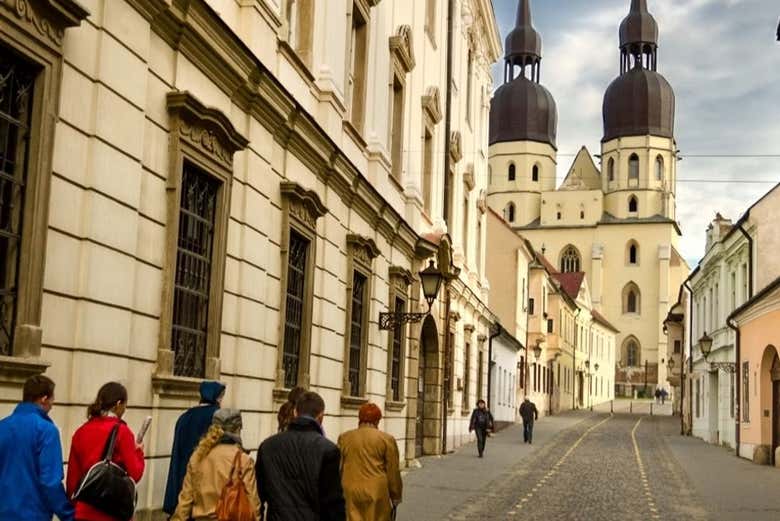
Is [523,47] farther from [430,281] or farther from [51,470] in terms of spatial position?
[51,470]

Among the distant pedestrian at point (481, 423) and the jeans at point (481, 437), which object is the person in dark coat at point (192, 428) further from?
the jeans at point (481, 437)

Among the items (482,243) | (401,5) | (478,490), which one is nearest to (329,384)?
(478,490)

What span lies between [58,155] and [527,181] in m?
105

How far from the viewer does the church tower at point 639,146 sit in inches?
4259

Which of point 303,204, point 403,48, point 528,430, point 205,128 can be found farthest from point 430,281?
point 528,430

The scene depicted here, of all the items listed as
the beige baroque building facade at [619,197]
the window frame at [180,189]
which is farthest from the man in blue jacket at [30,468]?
the beige baroque building facade at [619,197]

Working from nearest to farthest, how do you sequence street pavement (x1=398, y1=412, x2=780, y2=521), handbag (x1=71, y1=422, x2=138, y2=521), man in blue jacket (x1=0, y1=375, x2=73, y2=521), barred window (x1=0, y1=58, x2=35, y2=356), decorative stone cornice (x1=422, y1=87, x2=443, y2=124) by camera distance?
1. man in blue jacket (x1=0, y1=375, x2=73, y2=521)
2. handbag (x1=71, y1=422, x2=138, y2=521)
3. barred window (x1=0, y1=58, x2=35, y2=356)
4. street pavement (x1=398, y1=412, x2=780, y2=521)
5. decorative stone cornice (x1=422, y1=87, x2=443, y2=124)

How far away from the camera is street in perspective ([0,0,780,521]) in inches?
262

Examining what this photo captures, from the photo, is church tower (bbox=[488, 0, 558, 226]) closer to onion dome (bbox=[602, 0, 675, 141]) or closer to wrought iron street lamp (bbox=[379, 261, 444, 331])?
onion dome (bbox=[602, 0, 675, 141])

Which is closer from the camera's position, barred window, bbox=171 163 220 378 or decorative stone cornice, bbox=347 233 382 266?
barred window, bbox=171 163 220 378

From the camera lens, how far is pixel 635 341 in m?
109

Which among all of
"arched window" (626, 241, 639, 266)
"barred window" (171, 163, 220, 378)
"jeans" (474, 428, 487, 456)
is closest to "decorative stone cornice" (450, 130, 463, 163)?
"jeans" (474, 428, 487, 456)

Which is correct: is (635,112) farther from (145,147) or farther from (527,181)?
(145,147)

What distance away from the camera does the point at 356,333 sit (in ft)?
57.9
